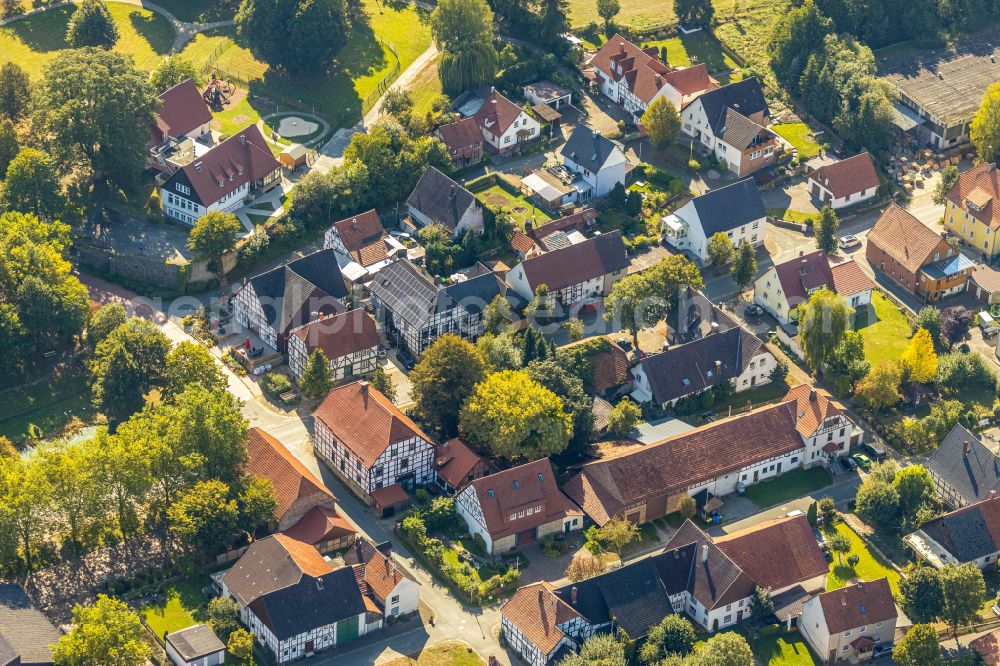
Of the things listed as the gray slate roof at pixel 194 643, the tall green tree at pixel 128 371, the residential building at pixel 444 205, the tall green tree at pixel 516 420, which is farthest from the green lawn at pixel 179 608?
the residential building at pixel 444 205

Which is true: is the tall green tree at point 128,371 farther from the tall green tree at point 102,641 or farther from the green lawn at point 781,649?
the green lawn at point 781,649

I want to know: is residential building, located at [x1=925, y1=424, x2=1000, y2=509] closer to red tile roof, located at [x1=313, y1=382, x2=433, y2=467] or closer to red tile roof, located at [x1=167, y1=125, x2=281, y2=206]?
red tile roof, located at [x1=313, y1=382, x2=433, y2=467]

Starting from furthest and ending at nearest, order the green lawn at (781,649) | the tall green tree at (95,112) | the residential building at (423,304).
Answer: the tall green tree at (95,112)
the residential building at (423,304)
the green lawn at (781,649)

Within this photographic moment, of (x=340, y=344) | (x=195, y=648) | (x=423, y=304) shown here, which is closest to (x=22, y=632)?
(x=195, y=648)

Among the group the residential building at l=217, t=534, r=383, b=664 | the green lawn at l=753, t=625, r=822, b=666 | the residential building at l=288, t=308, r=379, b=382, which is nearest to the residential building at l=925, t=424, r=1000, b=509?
the green lawn at l=753, t=625, r=822, b=666

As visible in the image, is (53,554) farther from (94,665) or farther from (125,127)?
(125,127)

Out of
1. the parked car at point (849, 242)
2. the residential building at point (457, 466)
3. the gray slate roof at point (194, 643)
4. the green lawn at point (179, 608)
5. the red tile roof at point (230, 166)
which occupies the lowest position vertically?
the parked car at point (849, 242)
